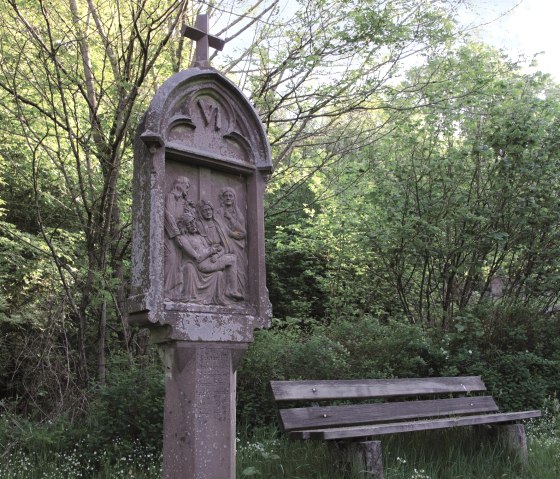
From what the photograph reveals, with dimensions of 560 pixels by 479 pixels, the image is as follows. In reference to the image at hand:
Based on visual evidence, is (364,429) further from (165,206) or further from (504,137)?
(504,137)

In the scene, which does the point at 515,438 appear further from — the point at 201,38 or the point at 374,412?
the point at 201,38

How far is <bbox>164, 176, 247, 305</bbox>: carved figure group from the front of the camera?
3.95m

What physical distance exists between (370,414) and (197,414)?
5.80ft

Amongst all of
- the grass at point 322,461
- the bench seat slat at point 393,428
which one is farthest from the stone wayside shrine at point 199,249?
the grass at point 322,461

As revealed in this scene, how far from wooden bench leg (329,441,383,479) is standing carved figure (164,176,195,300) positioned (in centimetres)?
162

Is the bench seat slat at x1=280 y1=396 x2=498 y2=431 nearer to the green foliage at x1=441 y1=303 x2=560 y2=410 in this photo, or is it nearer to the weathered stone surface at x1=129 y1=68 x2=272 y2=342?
the weathered stone surface at x1=129 y1=68 x2=272 y2=342

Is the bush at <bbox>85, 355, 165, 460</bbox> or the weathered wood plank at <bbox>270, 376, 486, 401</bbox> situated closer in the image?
the weathered wood plank at <bbox>270, 376, 486, 401</bbox>

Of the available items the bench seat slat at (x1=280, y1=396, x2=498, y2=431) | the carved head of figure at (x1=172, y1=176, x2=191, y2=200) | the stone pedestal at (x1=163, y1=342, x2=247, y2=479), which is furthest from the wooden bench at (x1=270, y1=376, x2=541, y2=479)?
the carved head of figure at (x1=172, y1=176, x2=191, y2=200)

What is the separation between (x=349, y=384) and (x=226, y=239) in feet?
5.48

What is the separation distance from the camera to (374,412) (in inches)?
196

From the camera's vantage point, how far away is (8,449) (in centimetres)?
532

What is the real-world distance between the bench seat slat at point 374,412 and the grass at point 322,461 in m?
0.26

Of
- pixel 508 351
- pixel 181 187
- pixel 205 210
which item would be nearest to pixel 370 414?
pixel 205 210

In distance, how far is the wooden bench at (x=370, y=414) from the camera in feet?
13.7
